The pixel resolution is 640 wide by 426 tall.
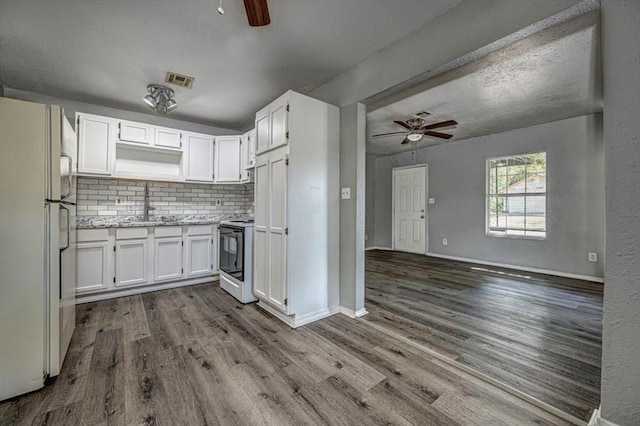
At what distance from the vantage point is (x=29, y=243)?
167 centimetres

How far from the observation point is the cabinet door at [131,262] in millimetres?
3410

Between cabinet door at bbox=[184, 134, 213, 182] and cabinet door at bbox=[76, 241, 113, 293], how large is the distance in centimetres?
146

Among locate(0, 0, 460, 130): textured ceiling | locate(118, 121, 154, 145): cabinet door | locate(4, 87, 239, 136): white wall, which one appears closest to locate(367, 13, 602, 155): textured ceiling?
locate(0, 0, 460, 130): textured ceiling

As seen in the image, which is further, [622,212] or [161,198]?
[161,198]

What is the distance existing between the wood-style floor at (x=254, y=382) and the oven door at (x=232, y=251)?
2.55ft

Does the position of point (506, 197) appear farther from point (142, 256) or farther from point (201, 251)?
point (142, 256)

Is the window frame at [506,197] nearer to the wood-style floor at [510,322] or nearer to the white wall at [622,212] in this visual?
the wood-style floor at [510,322]

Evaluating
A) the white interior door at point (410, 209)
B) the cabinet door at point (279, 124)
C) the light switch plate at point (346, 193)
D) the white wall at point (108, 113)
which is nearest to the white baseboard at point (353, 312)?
the light switch plate at point (346, 193)

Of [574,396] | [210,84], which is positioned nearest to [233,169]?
[210,84]

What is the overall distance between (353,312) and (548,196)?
414cm

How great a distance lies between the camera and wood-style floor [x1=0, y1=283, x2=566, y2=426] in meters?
1.48

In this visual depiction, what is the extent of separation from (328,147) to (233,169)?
2159 mm

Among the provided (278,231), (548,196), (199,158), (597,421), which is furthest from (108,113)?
(548,196)

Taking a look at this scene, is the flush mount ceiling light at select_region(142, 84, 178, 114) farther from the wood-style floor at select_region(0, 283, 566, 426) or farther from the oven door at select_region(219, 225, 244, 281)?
the wood-style floor at select_region(0, 283, 566, 426)
